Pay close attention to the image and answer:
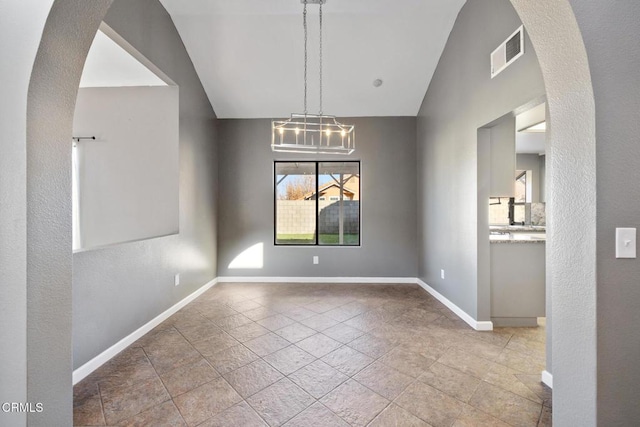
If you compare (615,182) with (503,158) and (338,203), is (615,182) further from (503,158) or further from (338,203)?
(338,203)

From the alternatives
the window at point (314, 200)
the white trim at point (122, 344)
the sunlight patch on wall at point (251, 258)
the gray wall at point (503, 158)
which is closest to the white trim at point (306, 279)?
the sunlight patch on wall at point (251, 258)

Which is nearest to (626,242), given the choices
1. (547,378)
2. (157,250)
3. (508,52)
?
(547,378)

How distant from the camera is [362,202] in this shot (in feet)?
15.5

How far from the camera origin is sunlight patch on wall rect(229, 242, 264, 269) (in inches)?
186

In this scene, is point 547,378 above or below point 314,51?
below

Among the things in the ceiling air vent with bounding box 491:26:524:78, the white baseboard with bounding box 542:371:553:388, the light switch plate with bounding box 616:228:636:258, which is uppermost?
the ceiling air vent with bounding box 491:26:524:78

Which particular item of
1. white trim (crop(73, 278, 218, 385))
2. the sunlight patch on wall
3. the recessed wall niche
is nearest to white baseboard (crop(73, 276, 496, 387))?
white trim (crop(73, 278, 218, 385))

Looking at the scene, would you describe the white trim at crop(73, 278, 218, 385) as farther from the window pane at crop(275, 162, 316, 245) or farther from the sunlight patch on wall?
the window pane at crop(275, 162, 316, 245)

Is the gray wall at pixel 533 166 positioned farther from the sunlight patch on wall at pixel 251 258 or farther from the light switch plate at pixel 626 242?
the light switch plate at pixel 626 242

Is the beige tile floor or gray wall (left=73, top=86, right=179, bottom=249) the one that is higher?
gray wall (left=73, top=86, right=179, bottom=249)

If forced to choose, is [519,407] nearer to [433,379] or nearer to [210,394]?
[433,379]

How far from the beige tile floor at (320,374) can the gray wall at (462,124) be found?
73 cm

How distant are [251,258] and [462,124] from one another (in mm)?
3657

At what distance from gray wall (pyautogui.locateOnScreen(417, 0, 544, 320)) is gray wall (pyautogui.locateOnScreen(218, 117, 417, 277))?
0.42 metres
